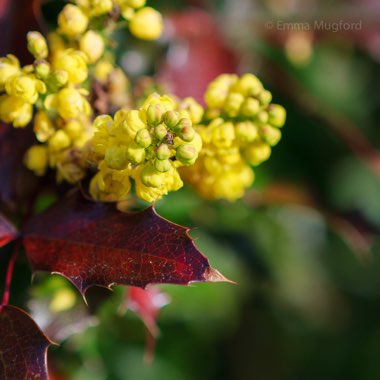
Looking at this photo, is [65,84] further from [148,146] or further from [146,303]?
[146,303]

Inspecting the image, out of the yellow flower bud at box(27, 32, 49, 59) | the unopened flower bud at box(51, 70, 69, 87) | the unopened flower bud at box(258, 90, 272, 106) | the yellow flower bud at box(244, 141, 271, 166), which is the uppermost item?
the yellow flower bud at box(27, 32, 49, 59)

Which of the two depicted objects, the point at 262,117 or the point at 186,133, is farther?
the point at 262,117

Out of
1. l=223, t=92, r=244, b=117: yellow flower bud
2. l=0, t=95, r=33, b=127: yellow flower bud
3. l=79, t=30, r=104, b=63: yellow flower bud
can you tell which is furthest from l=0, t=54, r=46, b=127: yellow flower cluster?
l=223, t=92, r=244, b=117: yellow flower bud

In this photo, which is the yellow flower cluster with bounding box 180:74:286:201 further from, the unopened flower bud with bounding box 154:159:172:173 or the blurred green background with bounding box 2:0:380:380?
the blurred green background with bounding box 2:0:380:380

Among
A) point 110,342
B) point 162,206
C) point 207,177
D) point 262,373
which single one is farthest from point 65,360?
point 262,373

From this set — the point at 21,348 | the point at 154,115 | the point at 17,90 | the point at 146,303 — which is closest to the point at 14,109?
the point at 17,90

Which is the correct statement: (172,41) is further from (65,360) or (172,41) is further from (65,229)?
(65,360)

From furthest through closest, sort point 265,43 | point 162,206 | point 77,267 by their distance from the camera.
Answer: point 265,43 < point 162,206 < point 77,267
